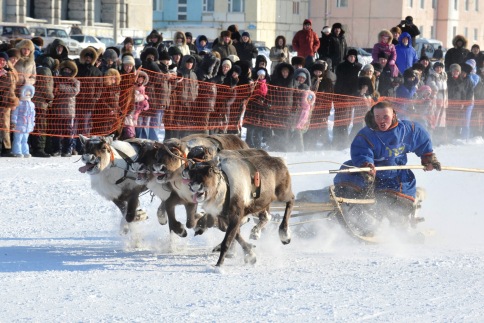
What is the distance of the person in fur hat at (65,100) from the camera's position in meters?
12.5

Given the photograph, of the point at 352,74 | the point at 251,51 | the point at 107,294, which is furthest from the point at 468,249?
the point at 251,51

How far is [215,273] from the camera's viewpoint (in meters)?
6.57

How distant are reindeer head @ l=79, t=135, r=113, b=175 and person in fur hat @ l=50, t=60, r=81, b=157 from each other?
532 centimetres

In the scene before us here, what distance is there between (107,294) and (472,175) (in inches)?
289

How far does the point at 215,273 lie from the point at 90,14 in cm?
4032

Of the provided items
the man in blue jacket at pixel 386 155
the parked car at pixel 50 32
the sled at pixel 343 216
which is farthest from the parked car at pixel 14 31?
the man in blue jacket at pixel 386 155

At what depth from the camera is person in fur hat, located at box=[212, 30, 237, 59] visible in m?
16.1

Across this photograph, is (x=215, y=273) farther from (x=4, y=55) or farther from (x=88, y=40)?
(x=88, y=40)

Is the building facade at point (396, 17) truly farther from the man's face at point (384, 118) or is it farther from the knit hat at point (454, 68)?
the man's face at point (384, 118)

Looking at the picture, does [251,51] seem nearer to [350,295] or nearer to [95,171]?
[95,171]

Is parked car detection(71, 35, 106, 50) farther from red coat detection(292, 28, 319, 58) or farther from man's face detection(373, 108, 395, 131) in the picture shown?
man's face detection(373, 108, 395, 131)

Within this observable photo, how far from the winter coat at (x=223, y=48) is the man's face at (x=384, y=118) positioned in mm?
8408

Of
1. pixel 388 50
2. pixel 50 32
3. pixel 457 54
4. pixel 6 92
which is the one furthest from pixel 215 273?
pixel 50 32

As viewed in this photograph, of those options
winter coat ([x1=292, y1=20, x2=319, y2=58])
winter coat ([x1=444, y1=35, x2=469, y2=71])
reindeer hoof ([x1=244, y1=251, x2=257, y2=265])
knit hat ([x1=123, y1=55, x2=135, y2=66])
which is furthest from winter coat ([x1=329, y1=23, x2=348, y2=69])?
reindeer hoof ([x1=244, y1=251, x2=257, y2=265])
